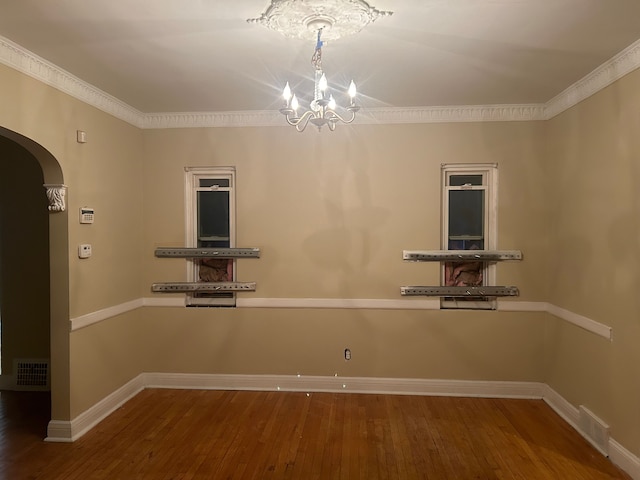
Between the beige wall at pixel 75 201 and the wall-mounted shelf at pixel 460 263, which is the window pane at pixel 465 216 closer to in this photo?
the wall-mounted shelf at pixel 460 263

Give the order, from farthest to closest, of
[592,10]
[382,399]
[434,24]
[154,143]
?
[154,143]
[382,399]
[434,24]
[592,10]

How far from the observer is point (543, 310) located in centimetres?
393

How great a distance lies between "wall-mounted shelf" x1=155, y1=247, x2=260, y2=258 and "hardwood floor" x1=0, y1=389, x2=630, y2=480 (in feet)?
4.48

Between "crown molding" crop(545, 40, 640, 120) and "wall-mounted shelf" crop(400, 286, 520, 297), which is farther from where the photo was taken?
"wall-mounted shelf" crop(400, 286, 520, 297)

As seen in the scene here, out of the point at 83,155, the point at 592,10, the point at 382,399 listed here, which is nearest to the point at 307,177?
the point at 83,155

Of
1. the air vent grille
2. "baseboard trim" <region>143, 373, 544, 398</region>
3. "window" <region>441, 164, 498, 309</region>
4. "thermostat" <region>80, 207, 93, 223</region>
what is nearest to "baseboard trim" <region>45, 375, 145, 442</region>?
"baseboard trim" <region>143, 373, 544, 398</region>

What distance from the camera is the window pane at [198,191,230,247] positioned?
426 centimetres

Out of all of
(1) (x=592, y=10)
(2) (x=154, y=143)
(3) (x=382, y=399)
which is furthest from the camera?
(2) (x=154, y=143)

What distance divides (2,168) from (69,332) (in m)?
2.16

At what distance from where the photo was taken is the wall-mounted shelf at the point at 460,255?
3.91 m

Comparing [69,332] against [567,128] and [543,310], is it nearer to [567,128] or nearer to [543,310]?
[543,310]

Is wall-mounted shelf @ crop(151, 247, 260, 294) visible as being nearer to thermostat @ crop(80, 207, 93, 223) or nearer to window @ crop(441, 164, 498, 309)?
thermostat @ crop(80, 207, 93, 223)

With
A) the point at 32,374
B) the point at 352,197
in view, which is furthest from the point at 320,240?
the point at 32,374

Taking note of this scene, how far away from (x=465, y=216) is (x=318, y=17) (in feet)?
8.47
